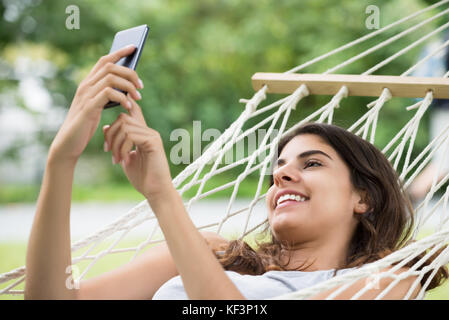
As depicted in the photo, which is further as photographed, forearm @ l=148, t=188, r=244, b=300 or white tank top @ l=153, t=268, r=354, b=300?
white tank top @ l=153, t=268, r=354, b=300

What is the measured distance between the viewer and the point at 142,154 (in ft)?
2.67

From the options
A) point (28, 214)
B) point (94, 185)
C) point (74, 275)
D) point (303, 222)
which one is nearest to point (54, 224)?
point (74, 275)

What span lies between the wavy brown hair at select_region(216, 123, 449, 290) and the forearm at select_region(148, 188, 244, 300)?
0.29 metres

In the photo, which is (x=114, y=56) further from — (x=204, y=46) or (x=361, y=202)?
(x=204, y=46)

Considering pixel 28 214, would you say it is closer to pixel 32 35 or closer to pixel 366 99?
pixel 32 35

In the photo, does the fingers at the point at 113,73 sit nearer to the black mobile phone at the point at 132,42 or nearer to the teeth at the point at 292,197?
the black mobile phone at the point at 132,42

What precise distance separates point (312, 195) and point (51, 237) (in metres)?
0.46

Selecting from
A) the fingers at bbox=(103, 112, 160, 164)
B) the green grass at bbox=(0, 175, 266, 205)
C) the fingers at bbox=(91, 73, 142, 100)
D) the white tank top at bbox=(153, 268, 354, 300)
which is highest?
the green grass at bbox=(0, 175, 266, 205)

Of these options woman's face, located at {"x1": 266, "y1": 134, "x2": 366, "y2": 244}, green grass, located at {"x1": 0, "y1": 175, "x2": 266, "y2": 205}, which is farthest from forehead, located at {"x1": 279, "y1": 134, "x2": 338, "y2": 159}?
green grass, located at {"x1": 0, "y1": 175, "x2": 266, "y2": 205}

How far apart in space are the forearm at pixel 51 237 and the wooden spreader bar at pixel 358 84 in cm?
79

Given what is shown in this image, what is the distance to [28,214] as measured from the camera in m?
5.53

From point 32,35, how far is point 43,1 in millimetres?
360

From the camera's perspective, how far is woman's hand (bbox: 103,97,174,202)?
31.5 inches

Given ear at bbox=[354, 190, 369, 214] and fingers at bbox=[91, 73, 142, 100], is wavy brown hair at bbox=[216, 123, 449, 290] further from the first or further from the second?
fingers at bbox=[91, 73, 142, 100]
